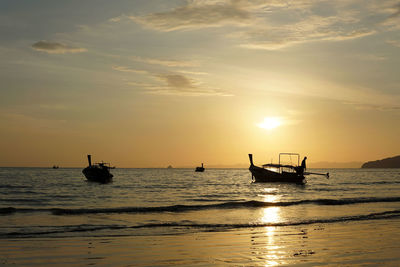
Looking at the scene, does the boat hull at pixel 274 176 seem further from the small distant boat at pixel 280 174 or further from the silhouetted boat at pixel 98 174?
the silhouetted boat at pixel 98 174

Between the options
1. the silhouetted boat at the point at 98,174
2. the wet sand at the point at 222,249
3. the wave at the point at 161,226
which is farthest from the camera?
the silhouetted boat at the point at 98,174

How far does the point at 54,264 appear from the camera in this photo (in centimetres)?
1246

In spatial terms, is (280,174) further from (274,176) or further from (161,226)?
(161,226)

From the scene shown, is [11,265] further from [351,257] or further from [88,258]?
[351,257]

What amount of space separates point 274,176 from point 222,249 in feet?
252

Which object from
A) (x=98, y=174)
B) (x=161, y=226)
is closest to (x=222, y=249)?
(x=161, y=226)

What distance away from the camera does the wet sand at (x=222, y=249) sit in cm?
1276

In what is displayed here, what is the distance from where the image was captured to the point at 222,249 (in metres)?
15.0

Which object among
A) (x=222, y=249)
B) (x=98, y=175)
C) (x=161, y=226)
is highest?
(x=98, y=175)

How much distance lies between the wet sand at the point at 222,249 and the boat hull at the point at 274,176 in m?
68.8

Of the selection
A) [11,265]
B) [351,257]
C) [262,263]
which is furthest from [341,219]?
[11,265]

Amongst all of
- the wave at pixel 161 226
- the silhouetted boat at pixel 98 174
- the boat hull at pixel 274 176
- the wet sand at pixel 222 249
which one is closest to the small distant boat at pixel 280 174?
the boat hull at pixel 274 176

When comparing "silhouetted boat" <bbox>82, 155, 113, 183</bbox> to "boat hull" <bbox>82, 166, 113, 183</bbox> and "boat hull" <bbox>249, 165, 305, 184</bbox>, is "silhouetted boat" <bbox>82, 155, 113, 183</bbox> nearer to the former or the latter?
"boat hull" <bbox>82, 166, 113, 183</bbox>

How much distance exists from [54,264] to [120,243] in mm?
4199
